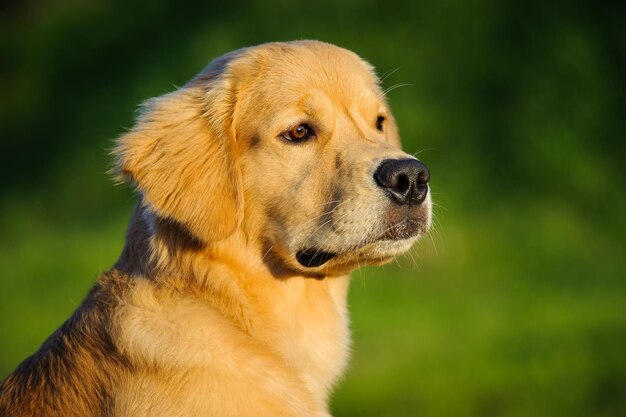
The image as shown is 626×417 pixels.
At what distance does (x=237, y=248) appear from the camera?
4855 mm

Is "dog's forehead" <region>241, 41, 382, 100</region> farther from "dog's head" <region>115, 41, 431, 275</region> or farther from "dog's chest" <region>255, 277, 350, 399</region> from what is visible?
"dog's chest" <region>255, 277, 350, 399</region>

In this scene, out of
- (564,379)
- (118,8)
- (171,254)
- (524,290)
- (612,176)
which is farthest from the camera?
(118,8)

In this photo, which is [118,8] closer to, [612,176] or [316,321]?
[612,176]

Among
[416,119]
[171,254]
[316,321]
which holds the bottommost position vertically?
[416,119]

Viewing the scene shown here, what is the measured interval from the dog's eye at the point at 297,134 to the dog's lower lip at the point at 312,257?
0.53 metres

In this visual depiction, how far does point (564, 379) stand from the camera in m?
9.47

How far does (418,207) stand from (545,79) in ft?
29.0

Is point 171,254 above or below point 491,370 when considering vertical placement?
above

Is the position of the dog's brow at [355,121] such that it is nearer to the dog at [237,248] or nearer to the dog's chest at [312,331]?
the dog at [237,248]

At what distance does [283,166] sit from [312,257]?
17.4 inches

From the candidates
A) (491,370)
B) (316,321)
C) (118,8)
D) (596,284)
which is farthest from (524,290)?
(118,8)

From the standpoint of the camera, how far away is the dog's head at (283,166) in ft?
15.4

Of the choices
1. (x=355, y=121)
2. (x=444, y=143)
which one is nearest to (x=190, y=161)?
(x=355, y=121)

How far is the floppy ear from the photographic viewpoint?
4.67 meters
